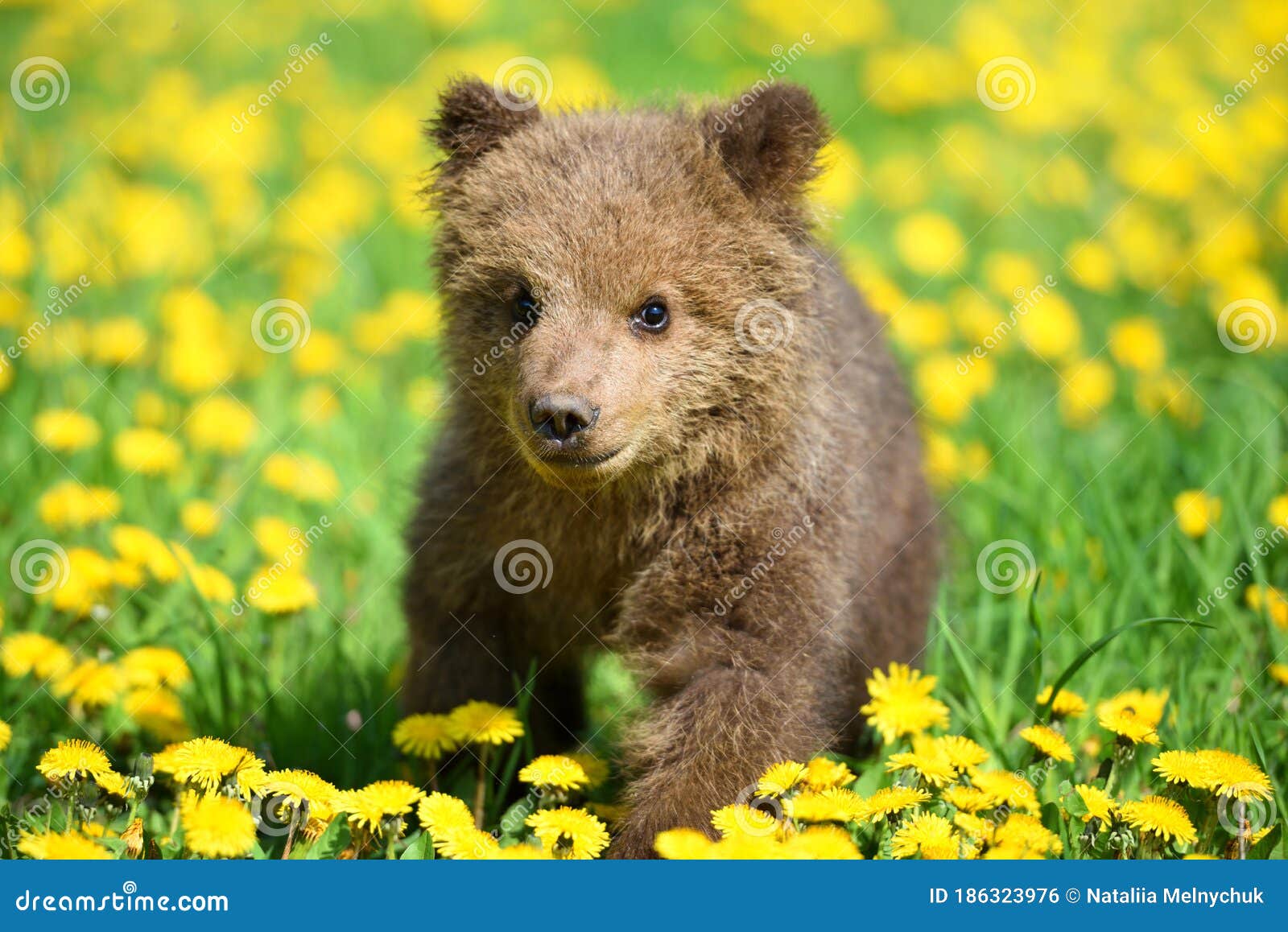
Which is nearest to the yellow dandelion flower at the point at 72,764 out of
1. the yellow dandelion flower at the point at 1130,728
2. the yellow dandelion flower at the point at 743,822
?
the yellow dandelion flower at the point at 743,822

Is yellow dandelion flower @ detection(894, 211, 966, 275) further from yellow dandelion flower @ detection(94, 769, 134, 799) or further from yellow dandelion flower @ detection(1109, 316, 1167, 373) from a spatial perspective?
yellow dandelion flower @ detection(94, 769, 134, 799)

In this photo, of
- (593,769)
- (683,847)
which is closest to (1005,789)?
(683,847)

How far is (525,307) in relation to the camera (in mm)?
4219

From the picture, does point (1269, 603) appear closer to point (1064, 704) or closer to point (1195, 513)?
point (1195, 513)

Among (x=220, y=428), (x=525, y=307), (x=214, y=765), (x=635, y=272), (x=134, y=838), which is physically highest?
(x=635, y=272)

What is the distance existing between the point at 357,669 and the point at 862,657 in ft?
6.45

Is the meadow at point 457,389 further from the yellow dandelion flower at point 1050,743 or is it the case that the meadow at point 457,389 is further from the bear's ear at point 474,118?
the bear's ear at point 474,118

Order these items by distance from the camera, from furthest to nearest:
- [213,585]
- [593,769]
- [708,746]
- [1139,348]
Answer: [1139,348] < [213,585] < [593,769] < [708,746]

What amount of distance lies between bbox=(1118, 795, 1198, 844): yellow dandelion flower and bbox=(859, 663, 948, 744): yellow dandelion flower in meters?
0.64

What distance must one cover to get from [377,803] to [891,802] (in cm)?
137

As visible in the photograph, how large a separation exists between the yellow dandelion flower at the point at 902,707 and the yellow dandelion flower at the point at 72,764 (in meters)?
2.21

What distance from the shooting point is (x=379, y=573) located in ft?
19.3

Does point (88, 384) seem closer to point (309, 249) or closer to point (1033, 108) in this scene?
point (309, 249)

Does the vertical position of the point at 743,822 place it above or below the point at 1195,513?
below
